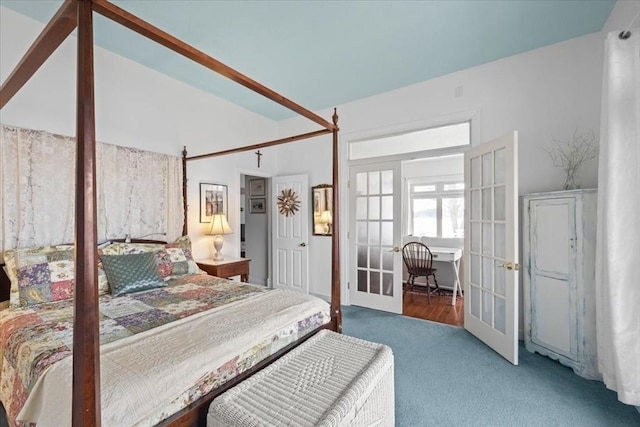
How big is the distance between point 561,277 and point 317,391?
2.35 m

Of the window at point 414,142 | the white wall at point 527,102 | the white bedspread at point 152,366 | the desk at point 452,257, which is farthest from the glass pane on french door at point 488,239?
the white bedspread at point 152,366

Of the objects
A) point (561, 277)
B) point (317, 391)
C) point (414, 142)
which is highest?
point (414, 142)

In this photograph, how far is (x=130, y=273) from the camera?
224 centimetres

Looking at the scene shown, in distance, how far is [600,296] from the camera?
6.52 ft

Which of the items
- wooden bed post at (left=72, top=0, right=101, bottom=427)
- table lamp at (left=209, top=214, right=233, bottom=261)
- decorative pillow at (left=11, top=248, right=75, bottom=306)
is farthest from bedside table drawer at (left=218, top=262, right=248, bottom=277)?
wooden bed post at (left=72, top=0, right=101, bottom=427)

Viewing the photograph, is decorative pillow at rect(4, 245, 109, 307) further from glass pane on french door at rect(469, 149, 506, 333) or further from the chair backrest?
the chair backrest

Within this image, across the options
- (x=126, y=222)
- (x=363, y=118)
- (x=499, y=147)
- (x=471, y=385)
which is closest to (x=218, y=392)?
(x=471, y=385)

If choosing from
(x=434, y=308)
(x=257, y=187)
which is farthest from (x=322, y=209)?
(x=434, y=308)

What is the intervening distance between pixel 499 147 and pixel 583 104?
88 cm

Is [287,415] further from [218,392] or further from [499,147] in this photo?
[499,147]

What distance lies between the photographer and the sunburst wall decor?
4.50m

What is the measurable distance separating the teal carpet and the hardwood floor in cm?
59

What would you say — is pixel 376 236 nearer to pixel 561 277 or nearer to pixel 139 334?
pixel 561 277

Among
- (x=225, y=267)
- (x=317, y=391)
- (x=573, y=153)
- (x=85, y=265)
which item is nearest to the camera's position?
(x=85, y=265)
